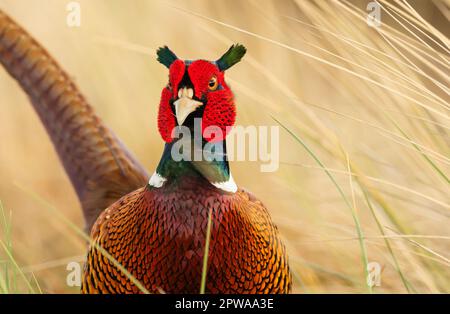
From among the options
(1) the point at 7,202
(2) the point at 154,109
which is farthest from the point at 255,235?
(1) the point at 7,202

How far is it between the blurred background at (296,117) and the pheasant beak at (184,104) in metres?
0.18

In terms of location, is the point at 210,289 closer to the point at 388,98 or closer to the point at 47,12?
the point at 388,98

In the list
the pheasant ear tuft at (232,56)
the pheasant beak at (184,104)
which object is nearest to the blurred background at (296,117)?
the pheasant ear tuft at (232,56)

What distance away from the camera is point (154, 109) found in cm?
Result: 284

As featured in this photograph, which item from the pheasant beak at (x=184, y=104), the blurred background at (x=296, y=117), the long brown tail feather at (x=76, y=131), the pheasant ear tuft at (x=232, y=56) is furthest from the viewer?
the long brown tail feather at (x=76, y=131)

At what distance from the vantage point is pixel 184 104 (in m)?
1.58

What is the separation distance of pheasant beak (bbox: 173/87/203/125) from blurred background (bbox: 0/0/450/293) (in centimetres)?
18

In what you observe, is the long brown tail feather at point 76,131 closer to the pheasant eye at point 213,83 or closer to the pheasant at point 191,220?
the pheasant at point 191,220

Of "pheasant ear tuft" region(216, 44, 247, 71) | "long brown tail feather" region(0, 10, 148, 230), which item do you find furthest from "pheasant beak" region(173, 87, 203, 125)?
"long brown tail feather" region(0, 10, 148, 230)

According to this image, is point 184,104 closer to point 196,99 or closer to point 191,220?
point 196,99

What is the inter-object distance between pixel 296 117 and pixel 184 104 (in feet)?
1.78

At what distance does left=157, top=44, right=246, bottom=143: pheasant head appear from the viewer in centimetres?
159

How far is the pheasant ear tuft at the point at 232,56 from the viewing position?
1.67 metres

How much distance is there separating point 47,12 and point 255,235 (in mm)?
1768
